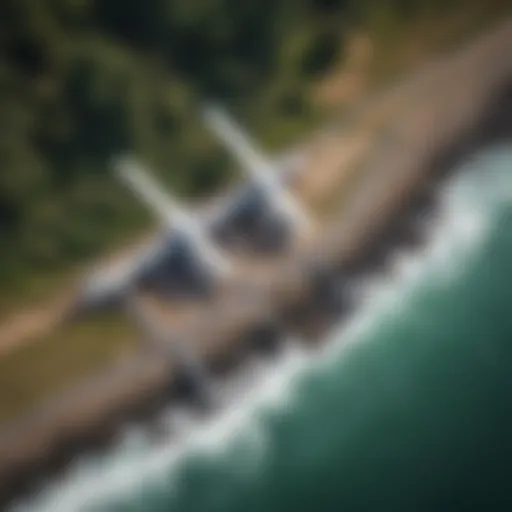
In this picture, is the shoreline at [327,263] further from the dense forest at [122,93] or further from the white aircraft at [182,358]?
the dense forest at [122,93]

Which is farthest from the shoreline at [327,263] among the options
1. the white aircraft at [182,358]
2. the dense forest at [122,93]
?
the dense forest at [122,93]

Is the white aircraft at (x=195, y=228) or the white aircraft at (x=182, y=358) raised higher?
the white aircraft at (x=195, y=228)

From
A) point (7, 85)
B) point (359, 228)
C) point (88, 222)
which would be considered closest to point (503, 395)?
point (359, 228)

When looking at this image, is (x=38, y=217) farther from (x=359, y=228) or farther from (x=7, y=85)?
(x=359, y=228)

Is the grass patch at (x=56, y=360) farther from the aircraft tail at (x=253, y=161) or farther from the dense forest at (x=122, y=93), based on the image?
the aircraft tail at (x=253, y=161)

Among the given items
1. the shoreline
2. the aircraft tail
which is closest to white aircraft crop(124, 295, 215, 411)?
the shoreline

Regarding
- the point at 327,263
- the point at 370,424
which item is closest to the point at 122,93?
the point at 327,263

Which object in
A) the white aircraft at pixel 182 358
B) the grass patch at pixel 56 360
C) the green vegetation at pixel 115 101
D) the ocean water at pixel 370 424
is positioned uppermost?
the green vegetation at pixel 115 101

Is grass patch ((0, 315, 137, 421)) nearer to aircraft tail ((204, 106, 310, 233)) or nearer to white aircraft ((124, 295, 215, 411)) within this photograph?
white aircraft ((124, 295, 215, 411))
